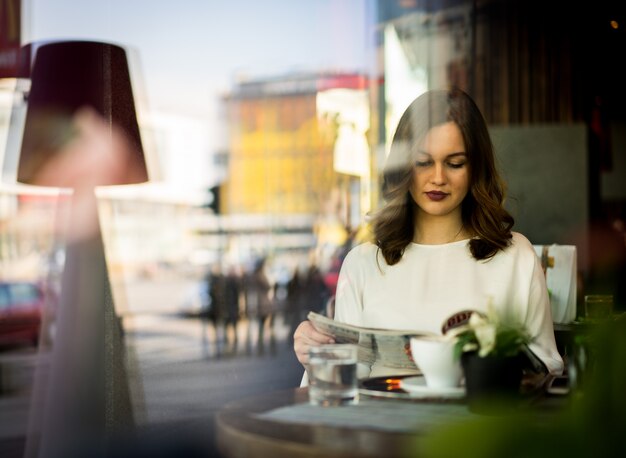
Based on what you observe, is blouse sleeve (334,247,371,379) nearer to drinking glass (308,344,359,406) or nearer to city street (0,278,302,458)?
drinking glass (308,344,359,406)

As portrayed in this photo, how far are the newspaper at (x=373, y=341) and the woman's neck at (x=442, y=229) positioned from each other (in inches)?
17.8

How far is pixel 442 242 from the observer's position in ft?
5.94

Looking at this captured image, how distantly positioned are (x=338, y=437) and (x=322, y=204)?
2740mm

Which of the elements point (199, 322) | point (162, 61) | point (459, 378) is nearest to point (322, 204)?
point (199, 322)

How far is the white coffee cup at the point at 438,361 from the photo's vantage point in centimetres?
116

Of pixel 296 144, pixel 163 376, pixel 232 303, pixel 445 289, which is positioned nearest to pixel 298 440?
pixel 445 289

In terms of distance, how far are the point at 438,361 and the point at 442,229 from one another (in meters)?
0.67

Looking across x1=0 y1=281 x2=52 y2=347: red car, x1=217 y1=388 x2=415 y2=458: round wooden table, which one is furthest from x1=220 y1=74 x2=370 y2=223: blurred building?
x1=217 y1=388 x2=415 y2=458: round wooden table

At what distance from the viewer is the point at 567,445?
0.49 metres

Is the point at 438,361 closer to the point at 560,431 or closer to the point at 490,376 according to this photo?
the point at 490,376

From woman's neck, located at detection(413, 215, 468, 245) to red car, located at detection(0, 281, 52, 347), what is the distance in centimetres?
117

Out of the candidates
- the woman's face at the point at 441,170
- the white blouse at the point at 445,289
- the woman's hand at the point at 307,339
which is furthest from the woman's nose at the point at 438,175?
the woman's hand at the point at 307,339

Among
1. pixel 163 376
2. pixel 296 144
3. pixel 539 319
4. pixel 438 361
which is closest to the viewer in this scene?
pixel 438 361

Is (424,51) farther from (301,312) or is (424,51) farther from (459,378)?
(459,378)
